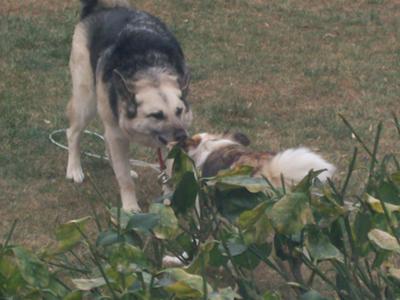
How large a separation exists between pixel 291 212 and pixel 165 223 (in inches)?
13.2

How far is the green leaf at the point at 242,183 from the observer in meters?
2.66

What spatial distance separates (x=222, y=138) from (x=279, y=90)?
3588mm

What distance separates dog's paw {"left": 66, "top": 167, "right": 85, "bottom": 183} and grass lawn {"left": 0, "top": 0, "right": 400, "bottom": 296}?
7cm

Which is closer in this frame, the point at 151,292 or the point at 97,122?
the point at 151,292

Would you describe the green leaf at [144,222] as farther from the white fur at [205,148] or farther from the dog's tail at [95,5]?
the dog's tail at [95,5]

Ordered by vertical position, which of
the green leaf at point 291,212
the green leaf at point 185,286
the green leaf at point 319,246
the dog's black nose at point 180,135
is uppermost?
the green leaf at point 291,212

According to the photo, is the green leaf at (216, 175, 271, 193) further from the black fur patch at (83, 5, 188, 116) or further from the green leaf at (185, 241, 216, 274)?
the black fur patch at (83, 5, 188, 116)

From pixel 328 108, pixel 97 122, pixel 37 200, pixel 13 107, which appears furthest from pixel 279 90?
pixel 37 200

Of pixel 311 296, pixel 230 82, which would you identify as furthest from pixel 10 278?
pixel 230 82

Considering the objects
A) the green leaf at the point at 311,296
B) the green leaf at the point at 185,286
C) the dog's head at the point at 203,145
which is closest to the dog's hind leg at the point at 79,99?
the dog's head at the point at 203,145

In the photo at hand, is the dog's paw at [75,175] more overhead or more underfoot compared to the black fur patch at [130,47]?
more underfoot

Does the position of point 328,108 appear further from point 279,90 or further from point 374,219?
point 374,219

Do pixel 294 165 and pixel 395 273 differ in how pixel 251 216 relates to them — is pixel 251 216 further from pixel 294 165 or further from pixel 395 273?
pixel 294 165

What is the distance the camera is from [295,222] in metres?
2.45
